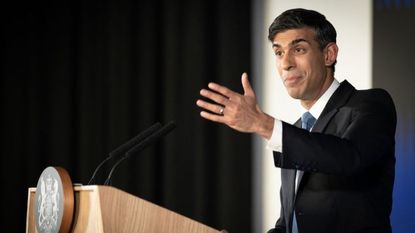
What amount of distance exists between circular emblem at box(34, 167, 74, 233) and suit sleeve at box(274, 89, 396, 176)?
589 mm

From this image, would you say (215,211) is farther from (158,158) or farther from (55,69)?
(55,69)

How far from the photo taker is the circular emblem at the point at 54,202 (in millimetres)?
1777

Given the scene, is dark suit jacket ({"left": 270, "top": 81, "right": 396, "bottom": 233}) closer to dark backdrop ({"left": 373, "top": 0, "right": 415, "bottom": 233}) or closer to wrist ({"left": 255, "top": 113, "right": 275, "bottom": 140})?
wrist ({"left": 255, "top": 113, "right": 275, "bottom": 140})

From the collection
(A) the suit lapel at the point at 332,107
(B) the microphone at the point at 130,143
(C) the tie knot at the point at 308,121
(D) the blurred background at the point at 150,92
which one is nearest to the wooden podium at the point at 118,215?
(B) the microphone at the point at 130,143

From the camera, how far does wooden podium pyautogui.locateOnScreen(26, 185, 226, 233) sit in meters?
1.70

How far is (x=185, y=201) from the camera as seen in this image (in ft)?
12.9

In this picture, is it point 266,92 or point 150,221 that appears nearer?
point 150,221

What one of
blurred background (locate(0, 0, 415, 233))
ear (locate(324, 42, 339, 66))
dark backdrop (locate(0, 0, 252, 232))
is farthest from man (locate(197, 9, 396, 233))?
dark backdrop (locate(0, 0, 252, 232))

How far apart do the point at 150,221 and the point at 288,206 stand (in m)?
0.58

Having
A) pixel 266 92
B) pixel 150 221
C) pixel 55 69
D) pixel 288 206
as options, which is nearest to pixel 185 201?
pixel 266 92

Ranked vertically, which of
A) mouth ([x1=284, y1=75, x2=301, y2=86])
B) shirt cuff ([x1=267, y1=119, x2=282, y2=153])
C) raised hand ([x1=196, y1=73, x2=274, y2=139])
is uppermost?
mouth ([x1=284, y1=75, x2=301, y2=86])

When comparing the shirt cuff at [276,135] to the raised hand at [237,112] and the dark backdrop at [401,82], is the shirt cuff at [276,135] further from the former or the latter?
the dark backdrop at [401,82]

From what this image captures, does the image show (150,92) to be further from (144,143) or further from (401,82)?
(144,143)

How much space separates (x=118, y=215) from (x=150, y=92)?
2300mm
